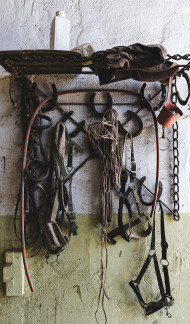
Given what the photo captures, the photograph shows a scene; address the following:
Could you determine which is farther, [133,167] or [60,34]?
[133,167]

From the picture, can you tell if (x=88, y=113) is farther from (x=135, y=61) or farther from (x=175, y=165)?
(x=175, y=165)

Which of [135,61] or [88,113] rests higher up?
[135,61]

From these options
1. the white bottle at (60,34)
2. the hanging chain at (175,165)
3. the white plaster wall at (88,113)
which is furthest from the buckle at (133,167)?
the white bottle at (60,34)

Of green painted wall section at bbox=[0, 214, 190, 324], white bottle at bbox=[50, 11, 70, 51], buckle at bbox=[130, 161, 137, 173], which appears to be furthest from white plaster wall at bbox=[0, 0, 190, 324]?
white bottle at bbox=[50, 11, 70, 51]

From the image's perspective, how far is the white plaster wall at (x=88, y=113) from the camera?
6.36 ft

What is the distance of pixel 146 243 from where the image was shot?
1.95 metres

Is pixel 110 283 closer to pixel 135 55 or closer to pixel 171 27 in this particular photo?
pixel 135 55

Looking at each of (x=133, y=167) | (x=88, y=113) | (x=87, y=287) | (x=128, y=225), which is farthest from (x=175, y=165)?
(x=87, y=287)

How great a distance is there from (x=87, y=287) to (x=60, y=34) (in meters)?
1.80

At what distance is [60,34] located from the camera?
5.41 feet

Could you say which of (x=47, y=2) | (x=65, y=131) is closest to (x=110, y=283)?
(x=65, y=131)

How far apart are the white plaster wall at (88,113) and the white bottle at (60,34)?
361 mm

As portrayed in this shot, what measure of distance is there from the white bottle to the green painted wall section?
1.20 meters

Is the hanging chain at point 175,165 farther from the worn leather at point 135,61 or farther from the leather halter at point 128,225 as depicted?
the worn leather at point 135,61
